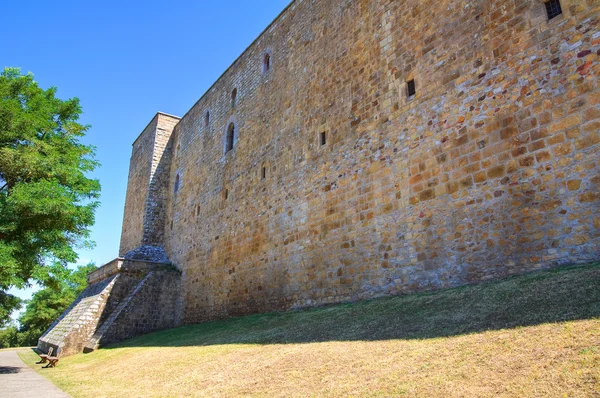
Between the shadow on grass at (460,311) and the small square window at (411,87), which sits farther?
the small square window at (411,87)

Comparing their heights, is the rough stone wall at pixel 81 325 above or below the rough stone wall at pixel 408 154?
below

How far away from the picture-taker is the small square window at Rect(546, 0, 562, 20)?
281 inches

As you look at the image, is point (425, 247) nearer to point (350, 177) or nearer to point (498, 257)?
point (498, 257)

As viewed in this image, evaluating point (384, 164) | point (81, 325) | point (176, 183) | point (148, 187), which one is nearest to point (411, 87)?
point (384, 164)

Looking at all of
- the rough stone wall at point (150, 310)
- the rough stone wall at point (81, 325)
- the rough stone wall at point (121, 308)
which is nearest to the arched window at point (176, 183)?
the rough stone wall at point (121, 308)

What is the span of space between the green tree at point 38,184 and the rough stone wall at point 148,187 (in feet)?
32.7

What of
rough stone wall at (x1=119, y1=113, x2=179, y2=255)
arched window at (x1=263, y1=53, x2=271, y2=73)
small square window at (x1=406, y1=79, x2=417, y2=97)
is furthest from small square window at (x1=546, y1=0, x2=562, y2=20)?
rough stone wall at (x1=119, y1=113, x2=179, y2=255)

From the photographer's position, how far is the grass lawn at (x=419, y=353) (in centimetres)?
380

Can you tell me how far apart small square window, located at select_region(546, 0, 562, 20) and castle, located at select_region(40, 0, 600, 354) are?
0.03 meters

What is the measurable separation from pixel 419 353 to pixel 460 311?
1.37 metres

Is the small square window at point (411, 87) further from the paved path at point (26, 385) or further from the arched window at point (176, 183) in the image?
the arched window at point (176, 183)

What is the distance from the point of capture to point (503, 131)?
7512mm

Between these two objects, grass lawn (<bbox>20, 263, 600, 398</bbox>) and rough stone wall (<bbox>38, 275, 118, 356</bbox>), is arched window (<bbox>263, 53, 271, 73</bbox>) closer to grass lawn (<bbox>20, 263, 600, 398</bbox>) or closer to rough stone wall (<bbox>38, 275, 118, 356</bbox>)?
grass lawn (<bbox>20, 263, 600, 398</bbox>)

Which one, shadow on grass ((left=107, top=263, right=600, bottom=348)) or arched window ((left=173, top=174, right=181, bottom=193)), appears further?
arched window ((left=173, top=174, right=181, bottom=193))
